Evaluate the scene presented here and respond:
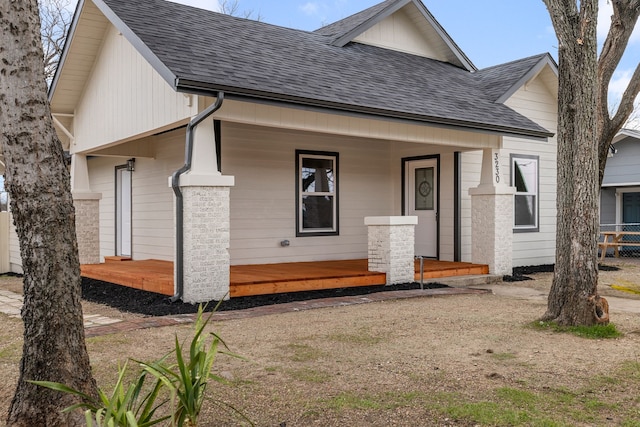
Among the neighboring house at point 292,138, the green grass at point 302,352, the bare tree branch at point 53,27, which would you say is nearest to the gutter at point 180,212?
the neighboring house at point 292,138

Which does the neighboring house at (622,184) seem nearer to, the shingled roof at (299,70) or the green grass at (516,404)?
the shingled roof at (299,70)

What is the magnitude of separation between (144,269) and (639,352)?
7.55 metres

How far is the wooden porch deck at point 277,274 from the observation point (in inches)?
331

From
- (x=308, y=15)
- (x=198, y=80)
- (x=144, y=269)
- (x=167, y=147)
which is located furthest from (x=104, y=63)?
(x=308, y=15)

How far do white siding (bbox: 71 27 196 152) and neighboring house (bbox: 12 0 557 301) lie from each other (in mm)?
39

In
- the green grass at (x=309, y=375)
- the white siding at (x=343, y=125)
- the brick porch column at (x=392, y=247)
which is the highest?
the white siding at (x=343, y=125)

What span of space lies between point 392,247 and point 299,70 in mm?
3215

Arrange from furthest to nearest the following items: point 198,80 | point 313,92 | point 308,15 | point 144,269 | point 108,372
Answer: point 308,15 → point 144,269 → point 313,92 → point 198,80 → point 108,372

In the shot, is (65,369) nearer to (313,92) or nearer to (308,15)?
(313,92)

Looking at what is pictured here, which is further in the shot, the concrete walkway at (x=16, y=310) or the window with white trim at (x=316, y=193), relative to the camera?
the window with white trim at (x=316, y=193)

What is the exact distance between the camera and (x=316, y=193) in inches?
458

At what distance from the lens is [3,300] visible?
30.6 ft

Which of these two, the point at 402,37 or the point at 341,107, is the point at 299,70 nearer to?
the point at 341,107

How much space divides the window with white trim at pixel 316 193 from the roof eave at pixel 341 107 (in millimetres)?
2777
